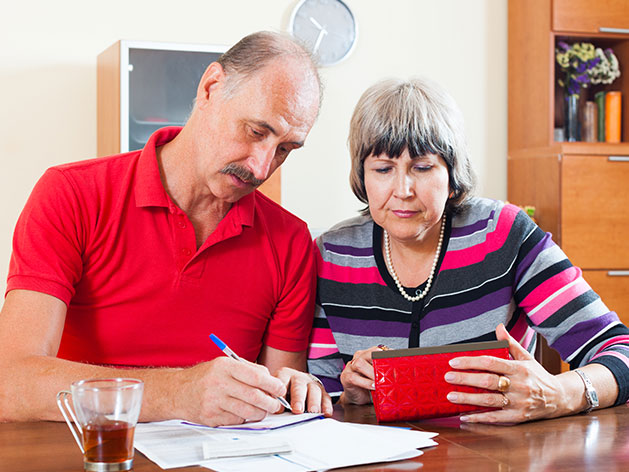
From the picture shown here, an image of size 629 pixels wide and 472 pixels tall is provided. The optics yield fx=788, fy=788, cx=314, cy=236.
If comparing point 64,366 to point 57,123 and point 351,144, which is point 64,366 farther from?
point 57,123

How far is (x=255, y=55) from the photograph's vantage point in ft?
5.44

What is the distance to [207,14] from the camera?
385 cm

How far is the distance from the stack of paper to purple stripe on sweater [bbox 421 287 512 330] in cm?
51

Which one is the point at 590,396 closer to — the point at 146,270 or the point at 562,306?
the point at 562,306

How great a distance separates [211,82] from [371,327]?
653 mm

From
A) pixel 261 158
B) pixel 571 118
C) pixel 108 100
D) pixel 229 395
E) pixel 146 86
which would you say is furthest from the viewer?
pixel 571 118

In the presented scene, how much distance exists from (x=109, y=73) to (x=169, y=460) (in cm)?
269

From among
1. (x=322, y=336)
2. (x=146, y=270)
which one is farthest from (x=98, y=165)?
(x=322, y=336)

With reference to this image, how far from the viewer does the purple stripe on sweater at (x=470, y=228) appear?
1817 mm

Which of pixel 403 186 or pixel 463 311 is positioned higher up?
pixel 403 186

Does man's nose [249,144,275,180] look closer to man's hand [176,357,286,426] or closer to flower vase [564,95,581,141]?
man's hand [176,357,286,426]

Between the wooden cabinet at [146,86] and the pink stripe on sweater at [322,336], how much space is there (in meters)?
1.70

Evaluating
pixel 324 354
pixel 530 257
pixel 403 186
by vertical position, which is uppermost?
pixel 403 186

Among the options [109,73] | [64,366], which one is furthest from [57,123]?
[64,366]
